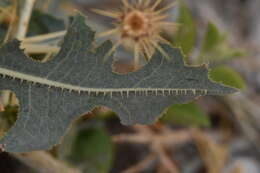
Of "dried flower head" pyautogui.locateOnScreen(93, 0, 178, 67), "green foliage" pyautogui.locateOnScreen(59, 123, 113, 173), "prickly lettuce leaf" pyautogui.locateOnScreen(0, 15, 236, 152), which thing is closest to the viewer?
"prickly lettuce leaf" pyautogui.locateOnScreen(0, 15, 236, 152)

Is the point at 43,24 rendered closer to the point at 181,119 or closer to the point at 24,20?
the point at 24,20

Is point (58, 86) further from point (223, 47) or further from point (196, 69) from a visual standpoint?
point (223, 47)

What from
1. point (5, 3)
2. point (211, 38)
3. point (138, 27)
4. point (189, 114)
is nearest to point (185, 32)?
point (211, 38)

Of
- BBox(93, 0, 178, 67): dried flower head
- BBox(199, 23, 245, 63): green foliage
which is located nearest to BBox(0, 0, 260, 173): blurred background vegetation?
BBox(199, 23, 245, 63): green foliage

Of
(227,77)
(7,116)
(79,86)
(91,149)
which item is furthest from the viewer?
(91,149)

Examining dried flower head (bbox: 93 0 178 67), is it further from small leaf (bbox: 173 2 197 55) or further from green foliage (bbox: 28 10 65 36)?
small leaf (bbox: 173 2 197 55)

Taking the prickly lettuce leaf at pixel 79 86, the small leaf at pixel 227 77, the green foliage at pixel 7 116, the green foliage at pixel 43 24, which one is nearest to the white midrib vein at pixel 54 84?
the prickly lettuce leaf at pixel 79 86
